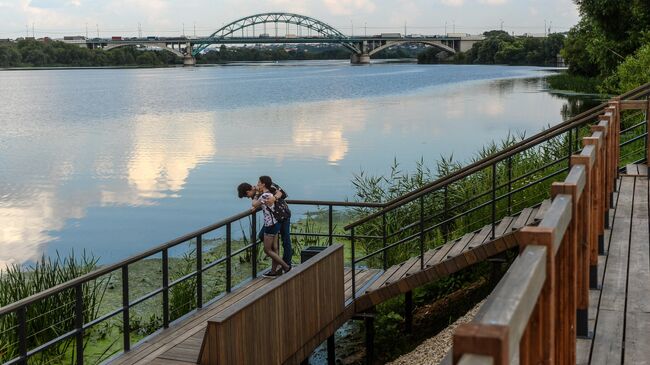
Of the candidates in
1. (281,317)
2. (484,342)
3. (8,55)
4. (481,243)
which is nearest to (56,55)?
(8,55)

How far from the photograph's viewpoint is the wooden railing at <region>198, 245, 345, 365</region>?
673cm

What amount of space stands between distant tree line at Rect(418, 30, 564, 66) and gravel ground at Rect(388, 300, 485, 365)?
476 ft

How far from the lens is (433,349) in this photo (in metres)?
10.2

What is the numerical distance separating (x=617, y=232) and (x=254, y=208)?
445 cm

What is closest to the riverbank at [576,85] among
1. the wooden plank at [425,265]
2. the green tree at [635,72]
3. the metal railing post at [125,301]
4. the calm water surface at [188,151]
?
the calm water surface at [188,151]

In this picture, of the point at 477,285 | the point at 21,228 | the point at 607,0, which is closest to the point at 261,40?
the point at 607,0

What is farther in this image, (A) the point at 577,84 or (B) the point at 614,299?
(A) the point at 577,84

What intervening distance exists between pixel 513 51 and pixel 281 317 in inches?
6347

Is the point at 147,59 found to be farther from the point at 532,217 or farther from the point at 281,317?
the point at 281,317

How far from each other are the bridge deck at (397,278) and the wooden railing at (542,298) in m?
4.53

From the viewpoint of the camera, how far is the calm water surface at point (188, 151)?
22.2 metres

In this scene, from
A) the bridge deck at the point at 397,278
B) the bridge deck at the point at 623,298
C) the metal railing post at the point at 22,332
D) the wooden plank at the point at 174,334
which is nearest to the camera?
the bridge deck at the point at 623,298

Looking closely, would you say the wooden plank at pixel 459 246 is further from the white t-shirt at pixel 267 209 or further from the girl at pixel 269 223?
the white t-shirt at pixel 267 209

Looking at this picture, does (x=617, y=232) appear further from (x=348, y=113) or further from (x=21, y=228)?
(x=348, y=113)
